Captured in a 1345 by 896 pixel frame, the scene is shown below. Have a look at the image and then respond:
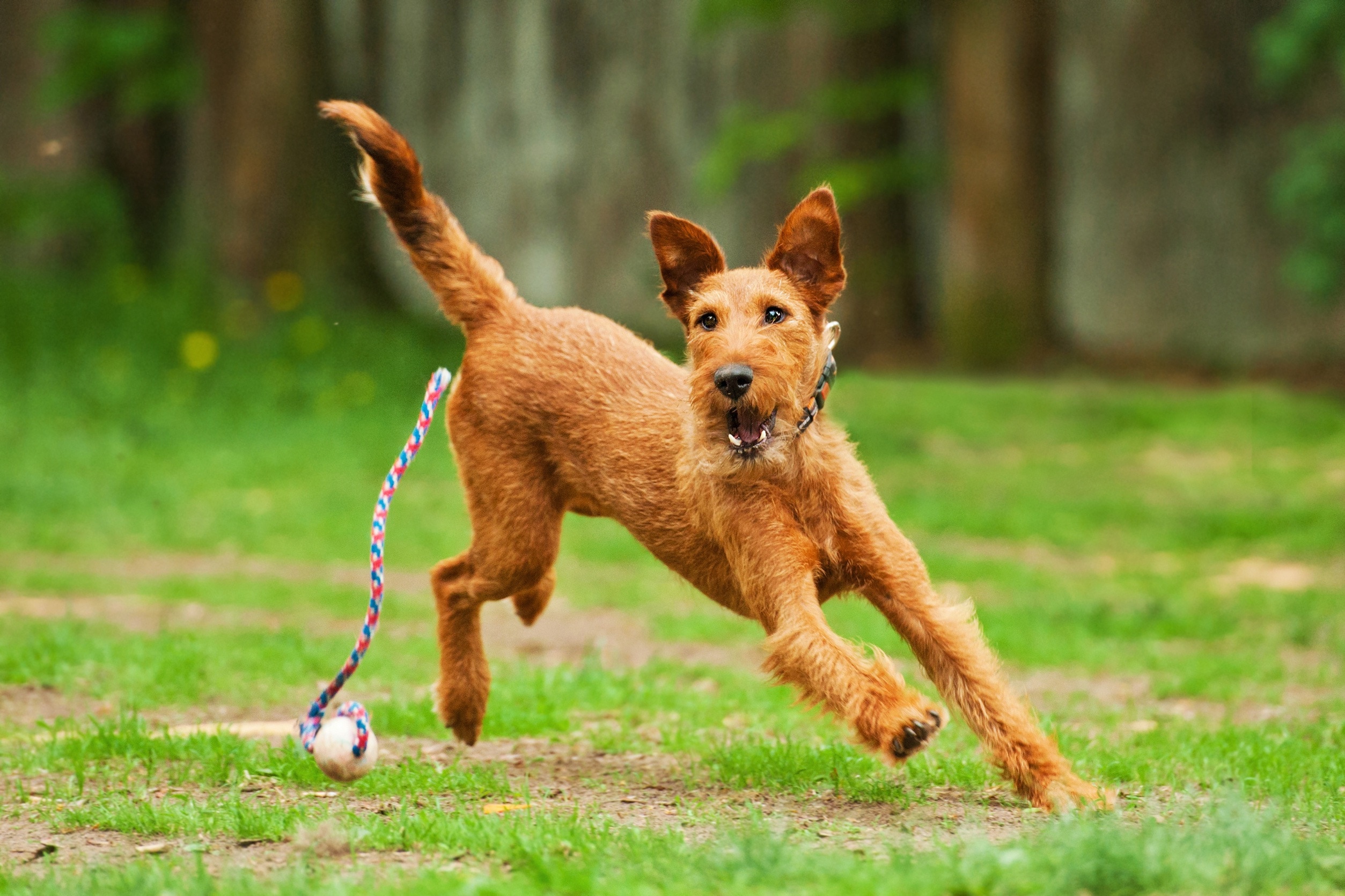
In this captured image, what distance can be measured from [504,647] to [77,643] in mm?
2128

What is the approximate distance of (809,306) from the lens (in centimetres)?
485

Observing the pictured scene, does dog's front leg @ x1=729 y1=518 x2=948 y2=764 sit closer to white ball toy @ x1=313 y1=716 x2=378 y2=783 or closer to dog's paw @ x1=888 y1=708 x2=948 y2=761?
dog's paw @ x1=888 y1=708 x2=948 y2=761

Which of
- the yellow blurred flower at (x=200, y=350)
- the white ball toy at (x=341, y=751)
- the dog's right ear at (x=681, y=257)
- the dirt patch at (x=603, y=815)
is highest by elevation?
the yellow blurred flower at (x=200, y=350)

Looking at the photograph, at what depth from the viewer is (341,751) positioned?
451 centimetres

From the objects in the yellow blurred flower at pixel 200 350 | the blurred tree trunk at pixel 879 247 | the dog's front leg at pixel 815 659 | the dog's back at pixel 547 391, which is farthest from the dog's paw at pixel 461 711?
the yellow blurred flower at pixel 200 350

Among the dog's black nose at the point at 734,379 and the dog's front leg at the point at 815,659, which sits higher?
the dog's black nose at the point at 734,379

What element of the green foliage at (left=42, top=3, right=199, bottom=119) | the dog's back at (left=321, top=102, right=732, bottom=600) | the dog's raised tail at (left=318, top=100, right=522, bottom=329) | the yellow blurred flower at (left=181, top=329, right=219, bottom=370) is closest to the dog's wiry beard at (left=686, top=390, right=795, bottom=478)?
the dog's back at (left=321, top=102, right=732, bottom=600)

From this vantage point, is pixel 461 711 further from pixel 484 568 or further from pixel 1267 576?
pixel 1267 576

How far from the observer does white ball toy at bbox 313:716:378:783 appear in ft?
14.8

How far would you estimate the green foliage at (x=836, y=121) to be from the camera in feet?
49.6

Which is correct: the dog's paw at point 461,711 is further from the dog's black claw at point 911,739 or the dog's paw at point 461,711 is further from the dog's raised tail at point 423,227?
the dog's black claw at point 911,739

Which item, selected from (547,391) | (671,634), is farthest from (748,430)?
(671,634)

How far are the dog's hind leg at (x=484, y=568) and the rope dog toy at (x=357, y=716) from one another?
456 mm

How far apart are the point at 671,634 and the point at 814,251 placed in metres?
3.73
